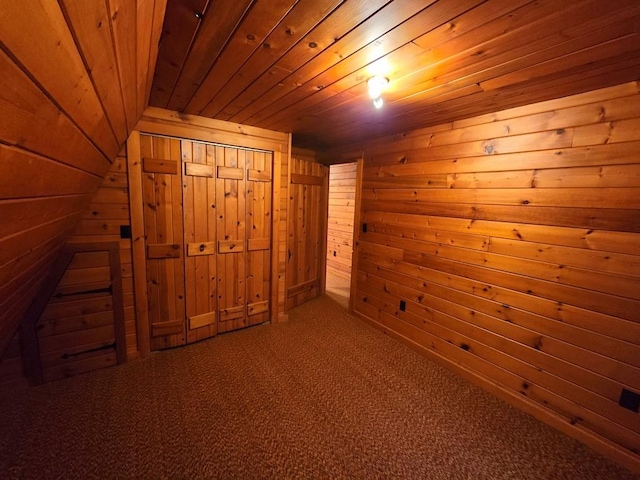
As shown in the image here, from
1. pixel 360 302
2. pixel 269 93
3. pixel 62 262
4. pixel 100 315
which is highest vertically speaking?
pixel 269 93

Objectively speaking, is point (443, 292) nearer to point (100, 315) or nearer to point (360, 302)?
point (360, 302)

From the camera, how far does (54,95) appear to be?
0.57 meters

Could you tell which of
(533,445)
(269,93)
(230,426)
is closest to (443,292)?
(533,445)

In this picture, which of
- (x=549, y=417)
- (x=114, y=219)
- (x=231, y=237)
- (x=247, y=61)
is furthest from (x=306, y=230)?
(x=549, y=417)

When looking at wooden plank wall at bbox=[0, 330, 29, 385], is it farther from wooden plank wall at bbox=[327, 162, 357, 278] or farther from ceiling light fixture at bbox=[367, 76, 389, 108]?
wooden plank wall at bbox=[327, 162, 357, 278]

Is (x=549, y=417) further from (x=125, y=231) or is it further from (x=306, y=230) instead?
(x=125, y=231)

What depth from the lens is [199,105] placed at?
6.70ft

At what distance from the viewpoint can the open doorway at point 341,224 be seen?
480 cm

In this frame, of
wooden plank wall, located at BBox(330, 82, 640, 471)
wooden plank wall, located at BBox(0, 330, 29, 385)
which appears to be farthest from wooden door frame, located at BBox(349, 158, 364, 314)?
wooden plank wall, located at BBox(0, 330, 29, 385)

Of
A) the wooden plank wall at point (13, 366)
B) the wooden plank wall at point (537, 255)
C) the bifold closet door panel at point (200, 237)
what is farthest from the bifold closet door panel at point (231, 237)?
the wooden plank wall at point (537, 255)

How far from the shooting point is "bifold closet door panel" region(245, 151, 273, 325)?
271 cm

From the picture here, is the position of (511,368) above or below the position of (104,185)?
below

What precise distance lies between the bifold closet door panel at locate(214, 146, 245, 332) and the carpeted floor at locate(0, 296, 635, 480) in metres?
0.50

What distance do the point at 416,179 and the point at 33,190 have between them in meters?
2.52
